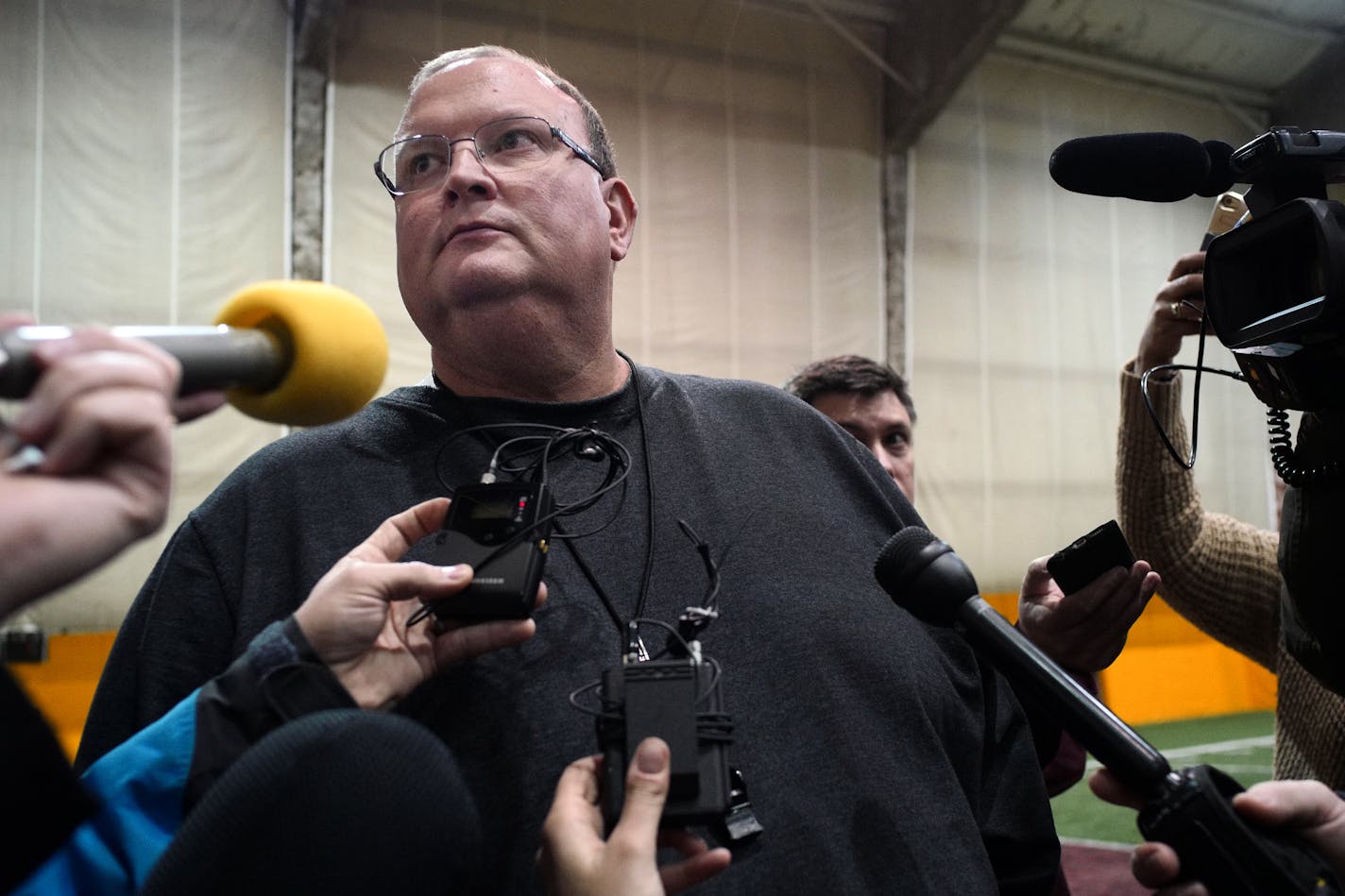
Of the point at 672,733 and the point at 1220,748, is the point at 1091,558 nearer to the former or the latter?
the point at 672,733

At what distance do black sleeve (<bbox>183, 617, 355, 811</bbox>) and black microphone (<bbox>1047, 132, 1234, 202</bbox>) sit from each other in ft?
3.07

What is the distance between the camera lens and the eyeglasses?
4.79 feet

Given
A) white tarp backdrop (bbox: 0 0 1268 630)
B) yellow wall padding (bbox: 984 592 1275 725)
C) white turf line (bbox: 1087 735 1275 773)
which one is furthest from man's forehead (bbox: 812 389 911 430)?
yellow wall padding (bbox: 984 592 1275 725)

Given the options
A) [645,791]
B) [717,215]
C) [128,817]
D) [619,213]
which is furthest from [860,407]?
[717,215]

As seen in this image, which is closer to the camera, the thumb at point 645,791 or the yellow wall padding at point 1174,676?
the thumb at point 645,791

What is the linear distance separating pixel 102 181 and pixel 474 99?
489 cm

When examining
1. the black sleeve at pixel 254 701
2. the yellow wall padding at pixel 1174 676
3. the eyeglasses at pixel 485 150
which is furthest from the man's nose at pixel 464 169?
the yellow wall padding at pixel 1174 676

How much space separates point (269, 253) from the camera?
19.1 ft

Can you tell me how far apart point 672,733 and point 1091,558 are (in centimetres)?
58

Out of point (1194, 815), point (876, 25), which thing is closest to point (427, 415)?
point (1194, 815)

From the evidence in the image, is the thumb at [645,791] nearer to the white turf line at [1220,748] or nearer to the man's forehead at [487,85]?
the man's forehead at [487,85]

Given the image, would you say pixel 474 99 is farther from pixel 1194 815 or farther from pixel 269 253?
pixel 269 253

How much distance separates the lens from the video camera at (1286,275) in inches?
35.2

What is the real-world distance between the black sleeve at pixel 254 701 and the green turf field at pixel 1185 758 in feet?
9.06
